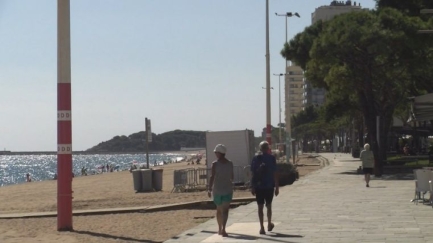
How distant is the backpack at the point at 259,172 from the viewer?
14.2 m

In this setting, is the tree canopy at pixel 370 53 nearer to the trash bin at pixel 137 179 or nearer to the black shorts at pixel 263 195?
the trash bin at pixel 137 179

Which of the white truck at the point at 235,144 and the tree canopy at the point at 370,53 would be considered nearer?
the white truck at the point at 235,144

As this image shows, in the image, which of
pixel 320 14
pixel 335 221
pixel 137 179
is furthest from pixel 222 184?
pixel 320 14

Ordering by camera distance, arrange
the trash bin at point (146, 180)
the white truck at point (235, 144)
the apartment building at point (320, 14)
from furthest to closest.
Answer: the apartment building at point (320, 14) → the white truck at point (235, 144) → the trash bin at point (146, 180)

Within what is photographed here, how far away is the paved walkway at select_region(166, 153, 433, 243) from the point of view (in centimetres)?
1371

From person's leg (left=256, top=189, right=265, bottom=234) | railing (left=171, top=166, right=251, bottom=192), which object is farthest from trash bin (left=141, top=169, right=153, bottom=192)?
person's leg (left=256, top=189, right=265, bottom=234)

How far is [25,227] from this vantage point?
19.9 m

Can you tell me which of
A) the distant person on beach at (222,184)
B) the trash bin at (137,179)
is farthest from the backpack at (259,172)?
the trash bin at (137,179)

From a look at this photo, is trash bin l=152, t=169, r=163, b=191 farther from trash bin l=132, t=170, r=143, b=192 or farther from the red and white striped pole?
the red and white striped pole

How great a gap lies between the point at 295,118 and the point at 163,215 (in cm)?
12146

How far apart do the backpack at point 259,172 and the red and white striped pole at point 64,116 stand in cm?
474

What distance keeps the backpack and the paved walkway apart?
94cm

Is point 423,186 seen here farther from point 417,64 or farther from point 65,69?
point 417,64

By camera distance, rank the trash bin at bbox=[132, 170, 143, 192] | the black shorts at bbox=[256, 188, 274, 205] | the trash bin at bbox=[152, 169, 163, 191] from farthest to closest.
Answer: the trash bin at bbox=[152, 169, 163, 191] < the trash bin at bbox=[132, 170, 143, 192] < the black shorts at bbox=[256, 188, 274, 205]
